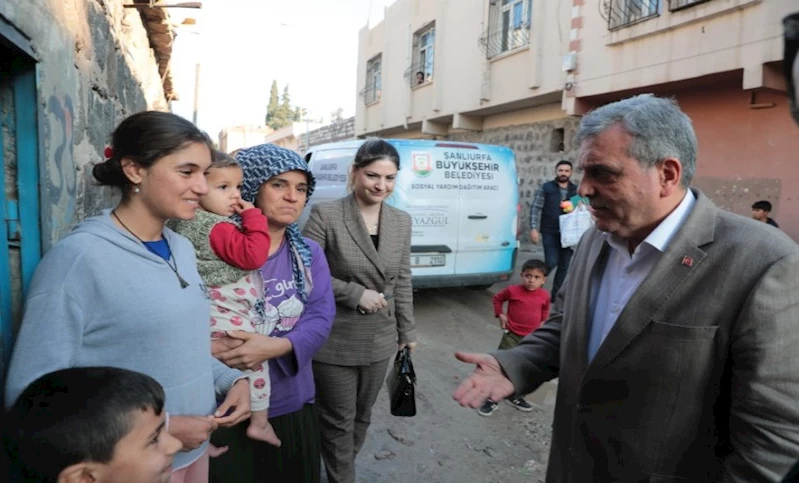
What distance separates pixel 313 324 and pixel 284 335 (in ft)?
0.44

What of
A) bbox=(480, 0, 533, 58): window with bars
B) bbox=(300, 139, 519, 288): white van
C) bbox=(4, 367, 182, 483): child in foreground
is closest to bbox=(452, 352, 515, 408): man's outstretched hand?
bbox=(4, 367, 182, 483): child in foreground

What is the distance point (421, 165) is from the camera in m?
6.27

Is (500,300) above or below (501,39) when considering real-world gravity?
below

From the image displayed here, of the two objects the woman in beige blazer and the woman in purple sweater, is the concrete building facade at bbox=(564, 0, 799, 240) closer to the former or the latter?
the woman in beige blazer

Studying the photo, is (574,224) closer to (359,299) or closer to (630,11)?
(630,11)

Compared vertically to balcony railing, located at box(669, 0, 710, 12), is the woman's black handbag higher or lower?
lower

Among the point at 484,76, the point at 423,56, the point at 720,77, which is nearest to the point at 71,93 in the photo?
the point at 720,77

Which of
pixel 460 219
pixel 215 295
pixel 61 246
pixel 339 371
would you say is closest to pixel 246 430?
pixel 215 295

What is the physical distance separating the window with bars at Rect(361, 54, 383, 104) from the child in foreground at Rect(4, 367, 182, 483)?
18.3 m

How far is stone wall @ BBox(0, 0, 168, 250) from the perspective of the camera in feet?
5.31

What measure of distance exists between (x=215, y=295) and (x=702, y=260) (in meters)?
1.64

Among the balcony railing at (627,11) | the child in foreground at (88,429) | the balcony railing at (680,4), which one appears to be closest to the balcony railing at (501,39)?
the balcony railing at (627,11)

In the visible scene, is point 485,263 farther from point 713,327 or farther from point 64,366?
point 64,366

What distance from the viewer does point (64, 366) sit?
1315 mm
